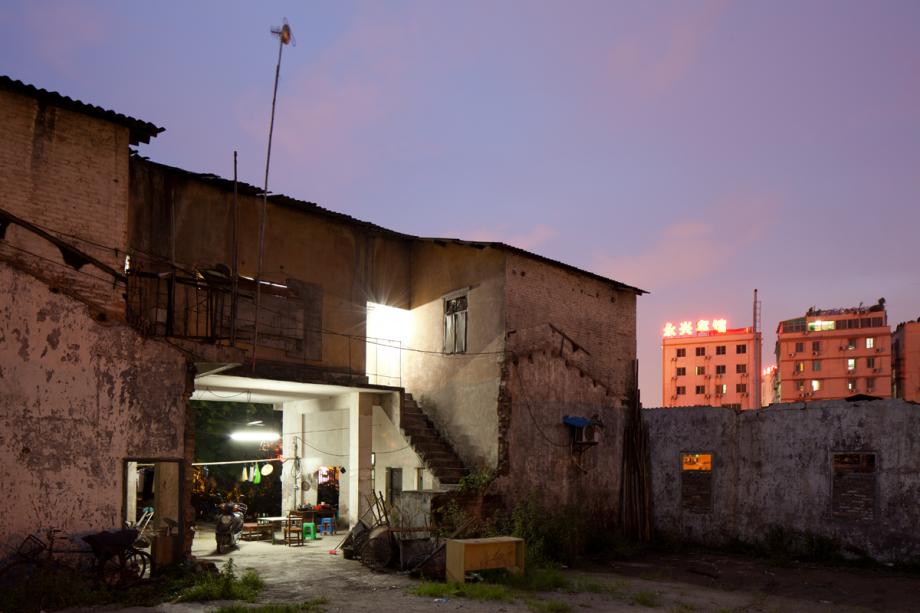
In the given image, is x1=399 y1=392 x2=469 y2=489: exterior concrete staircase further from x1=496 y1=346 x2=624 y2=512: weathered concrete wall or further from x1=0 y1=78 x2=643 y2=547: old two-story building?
x1=496 y1=346 x2=624 y2=512: weathered concrete wall

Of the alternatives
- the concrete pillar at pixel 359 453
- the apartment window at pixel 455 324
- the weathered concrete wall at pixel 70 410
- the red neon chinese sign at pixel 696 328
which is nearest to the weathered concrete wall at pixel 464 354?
the apartment window at pixel 455 324

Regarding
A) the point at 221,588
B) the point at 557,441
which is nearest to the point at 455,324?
the point at 557,441

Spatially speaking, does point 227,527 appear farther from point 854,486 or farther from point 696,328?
point 696,328

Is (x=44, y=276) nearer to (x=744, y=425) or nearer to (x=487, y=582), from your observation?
(x=487, y=582)

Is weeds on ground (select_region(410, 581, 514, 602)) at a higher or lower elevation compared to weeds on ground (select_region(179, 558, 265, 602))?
lower

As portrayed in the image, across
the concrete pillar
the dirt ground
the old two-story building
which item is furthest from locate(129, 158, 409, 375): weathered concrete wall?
the dirt ground

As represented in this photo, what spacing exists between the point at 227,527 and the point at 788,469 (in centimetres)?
1332

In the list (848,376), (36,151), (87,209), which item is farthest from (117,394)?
(848,376)

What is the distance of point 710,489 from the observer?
1916 centimetres

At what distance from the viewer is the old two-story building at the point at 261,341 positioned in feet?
39.4

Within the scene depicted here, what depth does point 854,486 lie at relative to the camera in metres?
16.9

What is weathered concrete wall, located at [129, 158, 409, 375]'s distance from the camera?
16.3 meters

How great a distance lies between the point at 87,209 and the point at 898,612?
15373mm

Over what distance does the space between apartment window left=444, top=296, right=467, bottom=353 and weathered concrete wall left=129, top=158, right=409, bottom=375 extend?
187 cm
